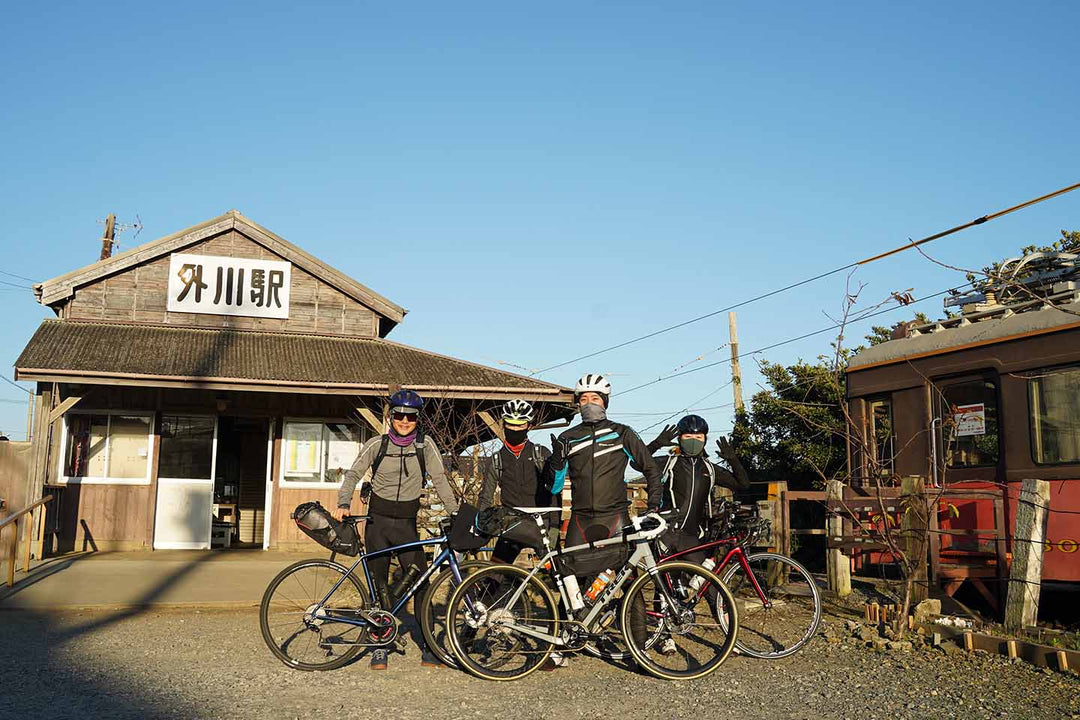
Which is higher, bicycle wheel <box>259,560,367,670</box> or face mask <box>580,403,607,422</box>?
face mask <box>580,403,607,422</box>

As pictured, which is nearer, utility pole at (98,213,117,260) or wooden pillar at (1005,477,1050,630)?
wooden pillar at (1005,477,1050,630)

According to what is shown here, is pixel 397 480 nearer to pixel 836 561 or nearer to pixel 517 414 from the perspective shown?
pixel 517 414

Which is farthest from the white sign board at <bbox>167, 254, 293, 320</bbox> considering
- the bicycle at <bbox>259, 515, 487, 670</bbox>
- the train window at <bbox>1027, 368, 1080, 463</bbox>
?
the train window at <bbox>1027, 368, 1080, 463</bbox>

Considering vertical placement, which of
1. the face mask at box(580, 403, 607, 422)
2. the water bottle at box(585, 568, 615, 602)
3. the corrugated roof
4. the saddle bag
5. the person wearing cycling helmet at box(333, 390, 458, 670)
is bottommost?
the water bottle at box(585, 568, 615, 602)

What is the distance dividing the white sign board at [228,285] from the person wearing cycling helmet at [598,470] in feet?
34.6

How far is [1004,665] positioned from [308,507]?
4.78 m

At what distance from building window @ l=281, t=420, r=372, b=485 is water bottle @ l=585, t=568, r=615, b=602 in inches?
369

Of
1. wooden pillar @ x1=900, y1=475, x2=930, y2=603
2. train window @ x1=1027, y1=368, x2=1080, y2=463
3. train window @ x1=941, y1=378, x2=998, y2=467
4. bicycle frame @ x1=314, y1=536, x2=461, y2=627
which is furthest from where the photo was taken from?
train window @ x1=941, y1=378, x2=998, y2=467

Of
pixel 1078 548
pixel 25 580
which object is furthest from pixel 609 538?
pixel 25 580

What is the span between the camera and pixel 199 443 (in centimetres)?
1519

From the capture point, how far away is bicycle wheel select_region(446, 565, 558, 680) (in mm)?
6230

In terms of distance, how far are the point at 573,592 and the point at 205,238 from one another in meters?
11.7

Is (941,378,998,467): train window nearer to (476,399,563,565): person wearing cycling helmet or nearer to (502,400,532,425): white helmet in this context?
(476,399,563,565): person wearing cycling helmet

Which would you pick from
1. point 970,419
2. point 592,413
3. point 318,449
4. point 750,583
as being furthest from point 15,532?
point 970,419
